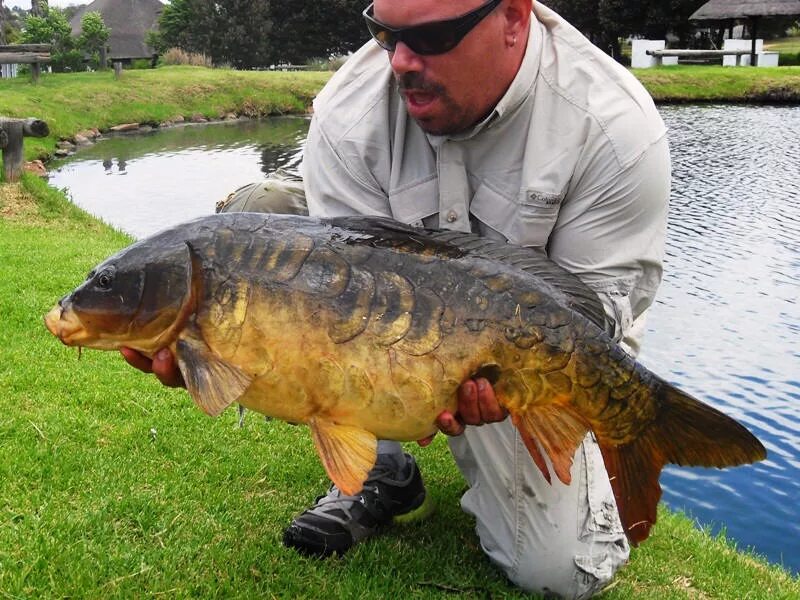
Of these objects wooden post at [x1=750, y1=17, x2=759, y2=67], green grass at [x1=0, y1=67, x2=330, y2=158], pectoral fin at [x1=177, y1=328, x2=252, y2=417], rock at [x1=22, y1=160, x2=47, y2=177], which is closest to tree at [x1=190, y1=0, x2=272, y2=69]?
green grass at [x1=0, y1=67, x2=330, y2=158]

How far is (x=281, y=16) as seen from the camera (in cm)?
4334

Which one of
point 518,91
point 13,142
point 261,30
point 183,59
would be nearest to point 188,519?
point 518,91

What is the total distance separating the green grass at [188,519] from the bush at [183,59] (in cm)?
3543

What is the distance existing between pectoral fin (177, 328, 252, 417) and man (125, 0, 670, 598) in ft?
3.39

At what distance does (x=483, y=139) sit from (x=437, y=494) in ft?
5.22

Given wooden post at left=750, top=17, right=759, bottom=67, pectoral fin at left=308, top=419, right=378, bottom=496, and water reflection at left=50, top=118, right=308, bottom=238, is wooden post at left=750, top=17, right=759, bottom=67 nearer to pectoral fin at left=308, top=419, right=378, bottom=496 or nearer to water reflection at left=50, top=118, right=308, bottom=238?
water reflection at left=50, top=118, right=308, bottom=238

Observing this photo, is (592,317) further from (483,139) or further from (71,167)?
(71,167)

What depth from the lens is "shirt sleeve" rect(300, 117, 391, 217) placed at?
330 centimetres

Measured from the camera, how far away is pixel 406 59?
294cm

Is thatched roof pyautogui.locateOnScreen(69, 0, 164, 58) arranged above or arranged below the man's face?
above

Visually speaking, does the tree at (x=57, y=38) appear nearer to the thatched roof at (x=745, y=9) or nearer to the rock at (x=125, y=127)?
the rock at (x=125, y=127)

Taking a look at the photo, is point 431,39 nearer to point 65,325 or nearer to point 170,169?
point 65,325

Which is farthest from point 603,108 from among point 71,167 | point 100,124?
point 100,124

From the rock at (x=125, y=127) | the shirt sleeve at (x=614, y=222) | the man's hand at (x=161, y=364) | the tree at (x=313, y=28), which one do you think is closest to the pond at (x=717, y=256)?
the rock at (x=125, y=127)
